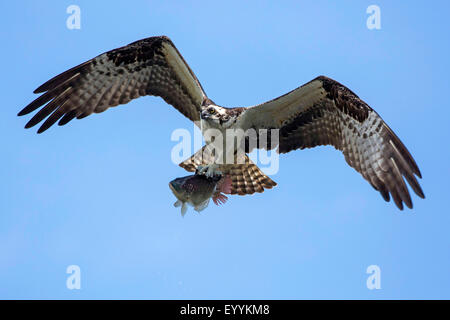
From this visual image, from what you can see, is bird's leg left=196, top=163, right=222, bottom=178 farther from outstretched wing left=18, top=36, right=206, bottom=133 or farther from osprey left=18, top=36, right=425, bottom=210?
outstretched wing left=18, top=36, right=206, bottom=133

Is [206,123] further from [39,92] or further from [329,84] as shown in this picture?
[39,92]

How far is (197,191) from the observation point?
8.87 m

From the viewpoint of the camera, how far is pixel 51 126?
391 inches

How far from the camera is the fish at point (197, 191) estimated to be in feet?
28.6

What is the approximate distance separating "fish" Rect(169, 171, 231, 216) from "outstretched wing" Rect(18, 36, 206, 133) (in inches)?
60.1

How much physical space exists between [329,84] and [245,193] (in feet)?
7.18

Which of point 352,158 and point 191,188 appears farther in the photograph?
point 352,158

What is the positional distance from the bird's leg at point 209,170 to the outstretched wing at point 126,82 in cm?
113

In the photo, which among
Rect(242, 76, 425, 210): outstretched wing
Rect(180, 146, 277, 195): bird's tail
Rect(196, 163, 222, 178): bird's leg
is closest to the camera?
Rect(242, 76, 425, 210): outstretched wing

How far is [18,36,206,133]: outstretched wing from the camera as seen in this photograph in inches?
400

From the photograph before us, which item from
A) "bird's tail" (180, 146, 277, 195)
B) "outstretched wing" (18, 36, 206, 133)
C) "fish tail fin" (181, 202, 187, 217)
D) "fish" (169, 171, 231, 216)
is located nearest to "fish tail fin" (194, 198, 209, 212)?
"fish" (169, 171, 231, 216)

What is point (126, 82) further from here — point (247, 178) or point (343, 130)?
point (343, 130)

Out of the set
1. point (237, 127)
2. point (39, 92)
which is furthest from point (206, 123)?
point (39, 92)

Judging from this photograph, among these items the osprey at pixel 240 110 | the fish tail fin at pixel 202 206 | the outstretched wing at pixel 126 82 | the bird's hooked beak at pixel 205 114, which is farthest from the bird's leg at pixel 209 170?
the outstretched wing at pixel 126 82
